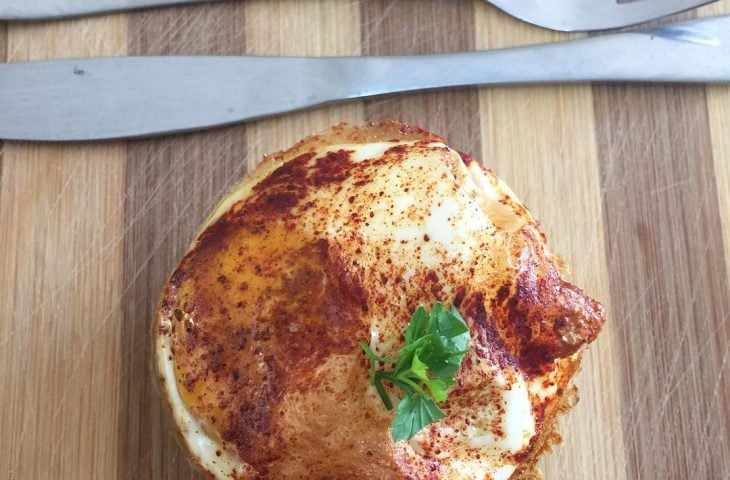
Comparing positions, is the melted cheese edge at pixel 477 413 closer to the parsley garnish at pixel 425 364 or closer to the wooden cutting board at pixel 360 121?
the parsley garnish at pixel 425 364

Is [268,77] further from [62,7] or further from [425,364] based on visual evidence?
[425,364]

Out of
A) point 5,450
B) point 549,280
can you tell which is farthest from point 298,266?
point 5,450

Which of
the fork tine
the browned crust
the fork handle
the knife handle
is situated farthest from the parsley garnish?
the knife handle

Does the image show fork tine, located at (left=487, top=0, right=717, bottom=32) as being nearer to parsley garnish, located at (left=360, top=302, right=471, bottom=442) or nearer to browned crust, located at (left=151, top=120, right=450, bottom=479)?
browned crust, located at (left=151, top=120, right=450, bottom=479)

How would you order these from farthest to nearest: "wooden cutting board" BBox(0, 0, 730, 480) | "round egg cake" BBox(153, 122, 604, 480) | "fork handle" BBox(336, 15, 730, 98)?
"fork handle" BBox(336, 15, 730, 98)
"wooden cutting board" BBox(0, 0, 730, 480)
"round egg cake" BBox(153, 122, 604, 480)

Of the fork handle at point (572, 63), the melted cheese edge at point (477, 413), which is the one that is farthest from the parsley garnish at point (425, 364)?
the fork handle at point (572, 63)

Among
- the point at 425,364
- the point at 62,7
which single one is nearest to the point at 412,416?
the point at 425,364
